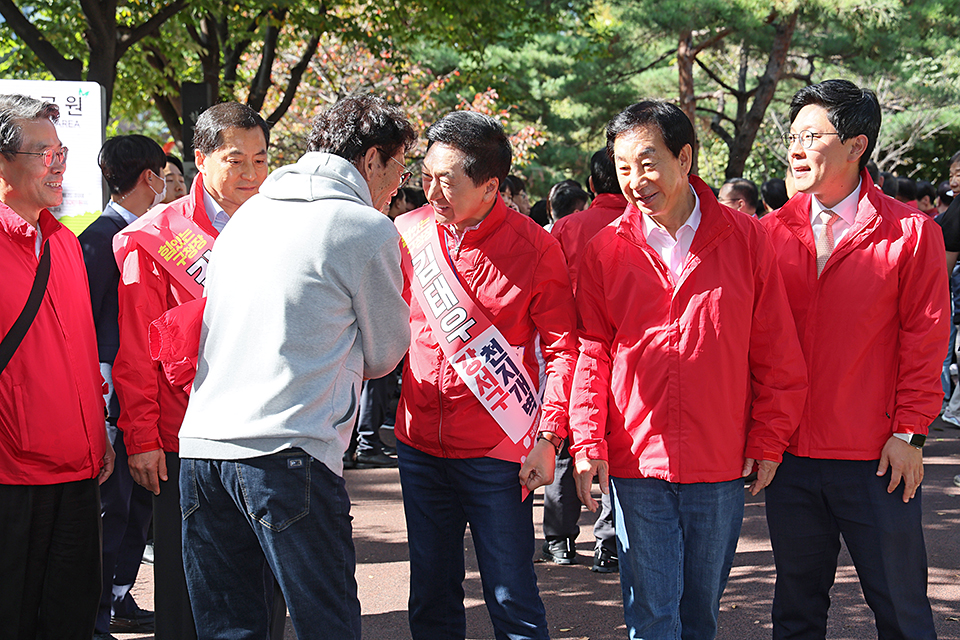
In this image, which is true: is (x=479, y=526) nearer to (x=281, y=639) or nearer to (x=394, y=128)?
(x=281, y=639)

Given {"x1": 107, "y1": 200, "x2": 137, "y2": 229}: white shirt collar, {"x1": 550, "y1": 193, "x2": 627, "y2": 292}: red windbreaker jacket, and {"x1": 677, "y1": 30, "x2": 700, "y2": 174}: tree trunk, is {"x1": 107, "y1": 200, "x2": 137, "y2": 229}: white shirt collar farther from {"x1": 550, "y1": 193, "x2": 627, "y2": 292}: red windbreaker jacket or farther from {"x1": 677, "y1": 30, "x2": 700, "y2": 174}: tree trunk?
{"x1": 677, "y1": 30, "x2": 700, "y2": 174}: tree trunk

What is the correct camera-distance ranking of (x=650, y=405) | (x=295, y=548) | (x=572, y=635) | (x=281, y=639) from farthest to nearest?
1. (x=572, y=635)
2. (x=281, y=639)
3. (x=650, y=405)
4. (x=295, y=548)

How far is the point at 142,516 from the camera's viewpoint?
4129 millimetres

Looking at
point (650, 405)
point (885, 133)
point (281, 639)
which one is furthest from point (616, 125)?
point (885, 133)

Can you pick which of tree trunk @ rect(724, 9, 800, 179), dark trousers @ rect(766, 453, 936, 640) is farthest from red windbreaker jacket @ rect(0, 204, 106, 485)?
tree trunk @ rect(724, 9, 800, 179)

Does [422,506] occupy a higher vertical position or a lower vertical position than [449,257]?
lower

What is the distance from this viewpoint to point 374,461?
7434mm

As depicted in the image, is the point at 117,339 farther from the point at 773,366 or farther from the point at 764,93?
the point at 764,93

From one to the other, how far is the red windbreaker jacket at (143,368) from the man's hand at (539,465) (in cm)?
116

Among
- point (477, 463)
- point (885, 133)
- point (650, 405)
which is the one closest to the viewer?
point (650, 405)

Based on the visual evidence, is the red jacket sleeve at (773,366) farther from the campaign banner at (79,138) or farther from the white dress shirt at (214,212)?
the campaign banner at (79,138)

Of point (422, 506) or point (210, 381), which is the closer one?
point (210, 381)

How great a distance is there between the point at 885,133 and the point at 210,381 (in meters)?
23.2

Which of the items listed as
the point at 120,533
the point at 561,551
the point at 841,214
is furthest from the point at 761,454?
the point at 120,533
